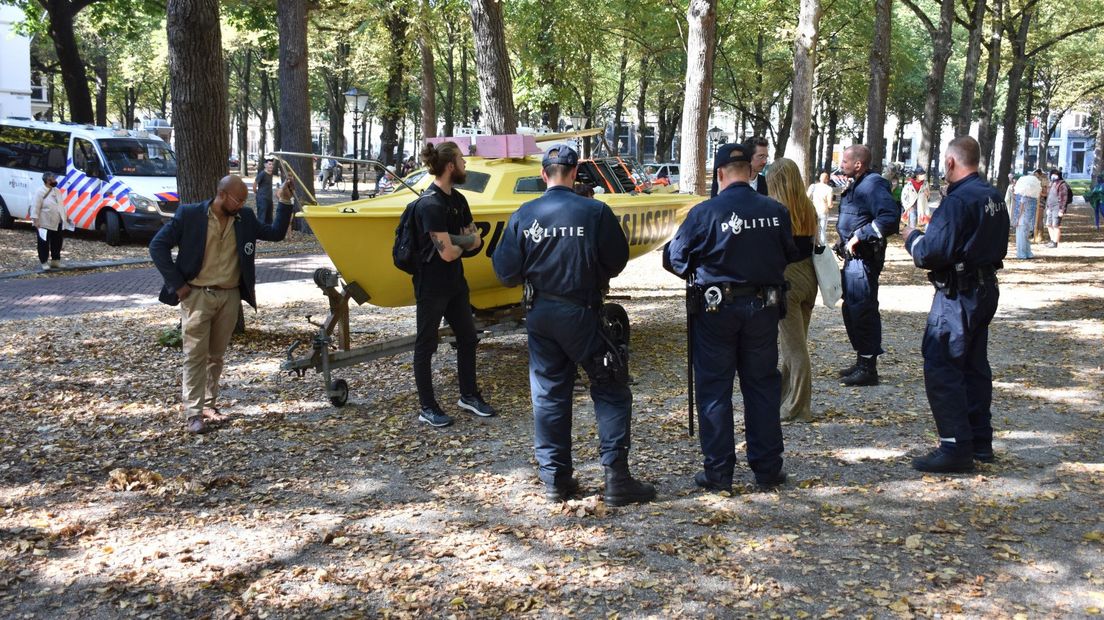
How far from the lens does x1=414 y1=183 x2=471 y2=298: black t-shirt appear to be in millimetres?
6676

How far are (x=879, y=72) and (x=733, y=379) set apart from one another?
60.2 ft

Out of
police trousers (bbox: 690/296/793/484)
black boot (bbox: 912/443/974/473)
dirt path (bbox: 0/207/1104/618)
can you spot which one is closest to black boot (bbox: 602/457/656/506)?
dirt path (bbox: 0/207/1104/618)

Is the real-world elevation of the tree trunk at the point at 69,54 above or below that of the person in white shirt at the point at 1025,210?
above

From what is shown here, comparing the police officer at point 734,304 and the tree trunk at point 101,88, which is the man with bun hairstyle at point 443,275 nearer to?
the police officer at point 734,304

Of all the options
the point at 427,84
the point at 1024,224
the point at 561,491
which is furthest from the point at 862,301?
the point at 427,84

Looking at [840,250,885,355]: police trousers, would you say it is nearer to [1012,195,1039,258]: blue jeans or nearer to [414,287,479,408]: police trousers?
[414,287,479,408]: police trousers

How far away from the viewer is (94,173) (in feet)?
66.4

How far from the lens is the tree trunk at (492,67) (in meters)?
13.9

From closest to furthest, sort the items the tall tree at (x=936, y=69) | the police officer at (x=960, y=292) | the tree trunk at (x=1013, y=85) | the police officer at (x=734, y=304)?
the police officer at (x=734, y=304)
the police officer at (x=960, y=292)
the tall tree at (x=936, y=69)
the tree trunk at (x=1013, y=85)

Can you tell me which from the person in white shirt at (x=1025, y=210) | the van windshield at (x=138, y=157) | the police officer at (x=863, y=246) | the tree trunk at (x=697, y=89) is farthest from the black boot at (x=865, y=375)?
the van windshield at (x=138, y=157)

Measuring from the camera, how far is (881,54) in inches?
858

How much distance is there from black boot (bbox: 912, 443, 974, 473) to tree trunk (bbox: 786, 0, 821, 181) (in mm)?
12909

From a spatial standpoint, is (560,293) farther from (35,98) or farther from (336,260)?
(35,98)

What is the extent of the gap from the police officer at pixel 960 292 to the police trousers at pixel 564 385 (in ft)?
6.02
